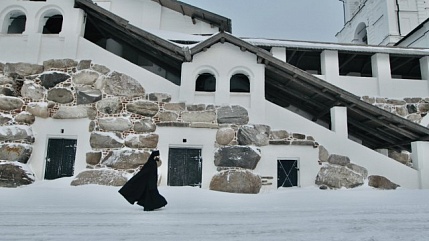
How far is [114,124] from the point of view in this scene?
8.28m

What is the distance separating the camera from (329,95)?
885cm

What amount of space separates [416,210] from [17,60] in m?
11.0

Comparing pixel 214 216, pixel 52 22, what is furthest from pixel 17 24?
pixel 214 216

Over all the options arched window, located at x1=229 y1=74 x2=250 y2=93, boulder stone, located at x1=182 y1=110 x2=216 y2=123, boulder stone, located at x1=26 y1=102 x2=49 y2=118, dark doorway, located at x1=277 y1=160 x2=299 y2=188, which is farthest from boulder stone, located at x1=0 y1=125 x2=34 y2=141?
dark doorway, located at x1=277 y1=160 x2=299 y2=188

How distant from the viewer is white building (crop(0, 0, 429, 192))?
8.24 meters

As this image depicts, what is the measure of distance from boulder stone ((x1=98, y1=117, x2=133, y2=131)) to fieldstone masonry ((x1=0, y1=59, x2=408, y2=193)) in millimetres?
27

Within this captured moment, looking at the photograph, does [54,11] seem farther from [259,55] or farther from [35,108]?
[259,55]

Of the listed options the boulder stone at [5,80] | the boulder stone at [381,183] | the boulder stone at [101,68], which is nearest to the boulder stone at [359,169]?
the boulder stone at [381,183]

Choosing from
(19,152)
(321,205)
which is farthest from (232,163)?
(19,152)

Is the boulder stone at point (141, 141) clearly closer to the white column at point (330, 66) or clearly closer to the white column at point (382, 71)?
the white column at point (330, 66)

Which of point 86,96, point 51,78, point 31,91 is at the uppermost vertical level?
point 51,78

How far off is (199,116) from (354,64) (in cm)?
778

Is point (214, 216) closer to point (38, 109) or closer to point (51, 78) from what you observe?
point (38, 109)

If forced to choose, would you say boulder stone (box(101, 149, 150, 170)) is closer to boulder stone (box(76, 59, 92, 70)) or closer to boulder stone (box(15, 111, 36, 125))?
boulder stone (box(15, 111, 36, 125))
